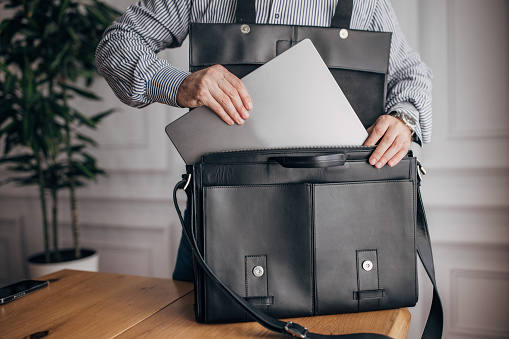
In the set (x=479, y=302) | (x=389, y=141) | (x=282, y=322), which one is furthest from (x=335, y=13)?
(x=479, y=302)

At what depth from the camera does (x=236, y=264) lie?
0.49m

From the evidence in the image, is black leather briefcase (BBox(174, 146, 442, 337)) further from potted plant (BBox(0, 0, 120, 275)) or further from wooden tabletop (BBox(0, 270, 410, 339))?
potted plant (BBox(0, 0, 120, 275))

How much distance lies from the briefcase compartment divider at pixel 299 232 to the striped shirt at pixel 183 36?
22cm

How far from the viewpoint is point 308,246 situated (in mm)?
505

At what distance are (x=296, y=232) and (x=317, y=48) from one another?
0.37 metres

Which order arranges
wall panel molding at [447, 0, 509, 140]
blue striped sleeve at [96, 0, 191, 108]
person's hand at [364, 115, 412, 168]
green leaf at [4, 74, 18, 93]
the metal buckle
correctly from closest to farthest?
1. the metal buckle
2. person's hand at [364, 115, 412, 168]
3. blue striped sleeve at [96, 0, 191, 108]
4. wall panel molding at [447, 0, 509, 140]
5. green leaf at [4, 74, 18, 93]

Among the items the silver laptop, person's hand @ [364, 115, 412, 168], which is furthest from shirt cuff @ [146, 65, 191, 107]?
person's hand @ [364, 115, 412, 168]

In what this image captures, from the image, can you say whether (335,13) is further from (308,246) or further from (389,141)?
(308,246)

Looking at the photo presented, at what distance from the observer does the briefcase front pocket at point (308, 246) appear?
0.49m

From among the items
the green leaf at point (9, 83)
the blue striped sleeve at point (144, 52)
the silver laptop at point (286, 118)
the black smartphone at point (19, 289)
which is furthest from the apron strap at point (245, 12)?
the green leaf at point (9, 83)

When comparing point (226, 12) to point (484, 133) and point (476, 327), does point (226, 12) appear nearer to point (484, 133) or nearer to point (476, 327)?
point (484, 133)

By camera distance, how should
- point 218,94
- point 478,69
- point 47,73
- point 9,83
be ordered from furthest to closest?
point 47,73, point 9,83, point 478,69, point 218,94

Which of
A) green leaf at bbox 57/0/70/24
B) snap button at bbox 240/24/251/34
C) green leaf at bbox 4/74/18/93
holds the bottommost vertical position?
snap button at bbox 240/24/251/34

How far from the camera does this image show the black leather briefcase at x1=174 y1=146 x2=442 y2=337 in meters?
0.49
